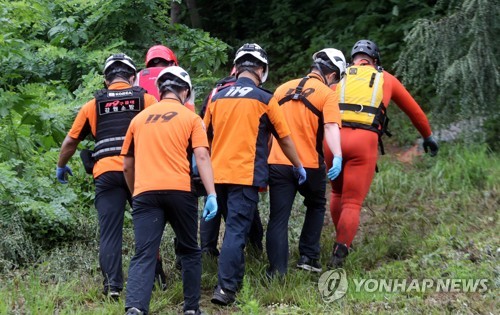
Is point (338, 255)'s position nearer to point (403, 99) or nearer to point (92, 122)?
point (403, 99)

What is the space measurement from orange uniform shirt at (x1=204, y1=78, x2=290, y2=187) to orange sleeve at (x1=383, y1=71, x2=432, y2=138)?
156cm

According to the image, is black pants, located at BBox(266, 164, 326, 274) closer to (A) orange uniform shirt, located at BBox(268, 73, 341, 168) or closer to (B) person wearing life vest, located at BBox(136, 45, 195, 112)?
(A) orange uniform shirt, located at BBox(268, 73, 341, 168)

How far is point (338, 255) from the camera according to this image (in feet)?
22.8

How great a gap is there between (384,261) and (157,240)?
8.40 feet

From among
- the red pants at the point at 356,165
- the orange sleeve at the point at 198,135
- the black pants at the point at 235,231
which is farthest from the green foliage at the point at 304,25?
the orange sleeve at the point at 198,135

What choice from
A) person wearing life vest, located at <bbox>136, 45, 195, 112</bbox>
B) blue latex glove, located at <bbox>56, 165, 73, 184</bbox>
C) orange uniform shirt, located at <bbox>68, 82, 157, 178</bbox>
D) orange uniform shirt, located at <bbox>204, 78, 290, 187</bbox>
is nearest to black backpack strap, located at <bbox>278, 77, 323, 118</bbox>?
orange uniform shirt, located at <bbox>204, 78, 290, 187</bbox>

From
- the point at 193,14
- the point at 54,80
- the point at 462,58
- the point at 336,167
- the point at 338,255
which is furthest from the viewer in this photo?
the point at 193,14

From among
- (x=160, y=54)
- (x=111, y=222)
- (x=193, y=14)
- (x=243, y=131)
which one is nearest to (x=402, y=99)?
(x=243, y=131)

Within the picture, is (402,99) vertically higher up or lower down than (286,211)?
higher up

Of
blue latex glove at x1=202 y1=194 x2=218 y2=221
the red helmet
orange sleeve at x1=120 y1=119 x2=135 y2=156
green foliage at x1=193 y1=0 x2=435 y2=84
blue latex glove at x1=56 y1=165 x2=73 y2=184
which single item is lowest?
blue latex glove at x1=202 y1=194 x2=218 y2=221

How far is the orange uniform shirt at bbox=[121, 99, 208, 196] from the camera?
5.46 meters

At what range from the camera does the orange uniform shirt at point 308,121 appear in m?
6.75

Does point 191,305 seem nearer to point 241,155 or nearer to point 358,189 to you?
point 241,155

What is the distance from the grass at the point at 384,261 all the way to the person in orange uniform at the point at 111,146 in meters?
0.34
